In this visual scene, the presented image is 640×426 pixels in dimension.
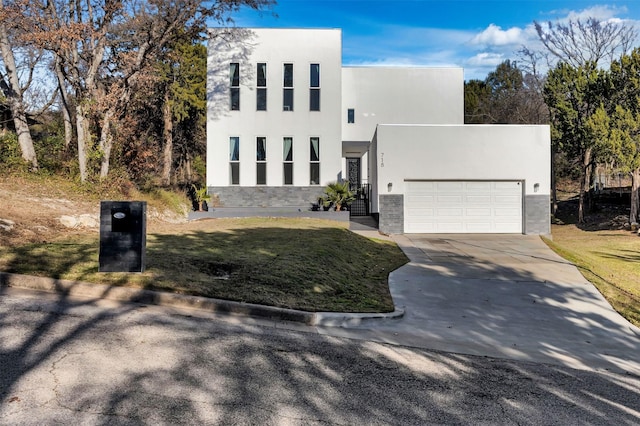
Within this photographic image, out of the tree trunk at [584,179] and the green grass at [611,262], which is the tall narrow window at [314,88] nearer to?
the green grass at [611,262]

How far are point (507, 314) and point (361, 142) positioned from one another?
16.6 meters

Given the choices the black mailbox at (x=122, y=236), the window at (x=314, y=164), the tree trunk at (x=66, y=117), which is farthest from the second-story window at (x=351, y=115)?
the black mailbox at (x=122, y=236)

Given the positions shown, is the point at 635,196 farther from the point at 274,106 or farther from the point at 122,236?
the point at 122,236

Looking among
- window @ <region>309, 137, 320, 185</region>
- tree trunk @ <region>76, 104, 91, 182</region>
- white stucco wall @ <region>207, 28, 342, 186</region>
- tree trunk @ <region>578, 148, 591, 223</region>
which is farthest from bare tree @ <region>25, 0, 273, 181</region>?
tree trunk @ <region>578, 148, 591, 223</region>

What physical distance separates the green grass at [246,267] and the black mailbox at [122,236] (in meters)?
0.18

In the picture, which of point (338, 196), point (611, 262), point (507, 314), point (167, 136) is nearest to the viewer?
point (507, 314)

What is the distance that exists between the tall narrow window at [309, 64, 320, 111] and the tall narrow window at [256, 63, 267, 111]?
6.83 feet

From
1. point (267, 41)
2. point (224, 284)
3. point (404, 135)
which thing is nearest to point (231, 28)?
point (267, 41)

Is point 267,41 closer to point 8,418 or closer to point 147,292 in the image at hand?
point 147,292

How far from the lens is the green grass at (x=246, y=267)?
663 centimetres

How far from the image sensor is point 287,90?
21.5m

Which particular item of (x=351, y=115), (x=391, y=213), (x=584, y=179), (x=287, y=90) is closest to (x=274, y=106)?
(x=287, y=90)

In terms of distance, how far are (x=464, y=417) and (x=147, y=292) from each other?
164 inches

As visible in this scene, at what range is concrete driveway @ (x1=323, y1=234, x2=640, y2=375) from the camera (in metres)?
6.02
